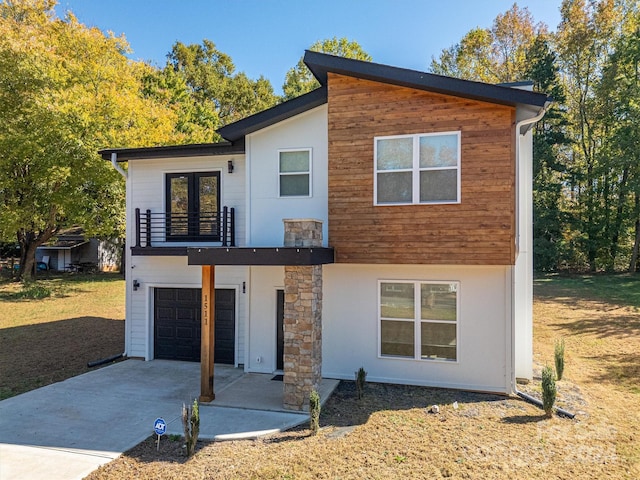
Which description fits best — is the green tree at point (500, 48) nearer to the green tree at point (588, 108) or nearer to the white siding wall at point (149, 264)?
the green tree at point (588, 108)

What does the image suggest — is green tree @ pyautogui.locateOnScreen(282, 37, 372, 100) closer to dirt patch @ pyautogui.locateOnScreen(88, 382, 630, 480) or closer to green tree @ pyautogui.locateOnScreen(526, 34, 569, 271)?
green tree @ pyautogui.locateOnScreen(526, 34, 569, 271)

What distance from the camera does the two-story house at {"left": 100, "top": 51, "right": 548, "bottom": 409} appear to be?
7.62m

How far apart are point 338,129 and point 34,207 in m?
19.4

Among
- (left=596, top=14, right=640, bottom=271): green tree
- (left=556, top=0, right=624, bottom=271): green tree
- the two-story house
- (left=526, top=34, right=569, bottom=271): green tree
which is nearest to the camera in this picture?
the two-story house

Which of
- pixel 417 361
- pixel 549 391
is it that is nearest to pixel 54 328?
pixel 417 361

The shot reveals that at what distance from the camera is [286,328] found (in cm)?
747

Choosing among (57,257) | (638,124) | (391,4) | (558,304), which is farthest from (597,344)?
(57,257)

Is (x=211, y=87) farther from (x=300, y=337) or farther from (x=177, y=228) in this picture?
(x=300, y=337)

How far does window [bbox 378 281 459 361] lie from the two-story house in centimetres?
3

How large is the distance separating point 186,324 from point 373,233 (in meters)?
5.65

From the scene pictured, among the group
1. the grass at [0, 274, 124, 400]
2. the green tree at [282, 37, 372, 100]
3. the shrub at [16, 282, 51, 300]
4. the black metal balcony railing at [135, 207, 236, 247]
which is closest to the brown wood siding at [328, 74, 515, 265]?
the black metal balcony railing at [135, 207, 236, 247]

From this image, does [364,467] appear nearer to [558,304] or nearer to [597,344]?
[597,344]

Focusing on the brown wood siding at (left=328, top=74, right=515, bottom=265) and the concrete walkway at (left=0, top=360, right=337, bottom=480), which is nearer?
the concrete walkway at (left=0, top=360, right=337, bottom=480)

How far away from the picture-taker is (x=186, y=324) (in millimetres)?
10781
